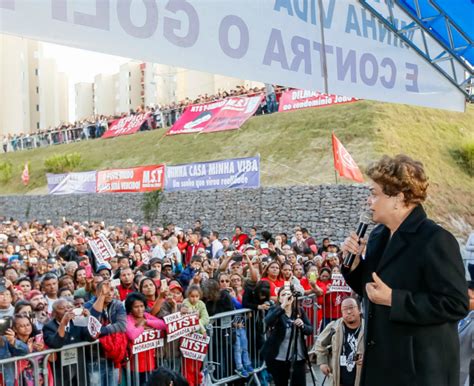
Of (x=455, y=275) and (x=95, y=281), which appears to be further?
(x=95, y=281)

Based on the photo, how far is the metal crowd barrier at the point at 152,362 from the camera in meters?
4.58

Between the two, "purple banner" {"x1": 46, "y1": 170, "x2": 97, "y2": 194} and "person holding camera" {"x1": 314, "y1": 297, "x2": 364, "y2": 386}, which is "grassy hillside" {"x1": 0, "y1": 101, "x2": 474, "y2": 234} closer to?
"purple banner" {"x1": 46, "y1": 170, "x2": 97, "y2": 194}

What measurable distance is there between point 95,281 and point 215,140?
22.9 meters

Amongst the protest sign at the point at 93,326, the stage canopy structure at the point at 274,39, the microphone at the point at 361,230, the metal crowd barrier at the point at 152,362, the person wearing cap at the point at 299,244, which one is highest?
the stage canopy structure at the point at 274,39

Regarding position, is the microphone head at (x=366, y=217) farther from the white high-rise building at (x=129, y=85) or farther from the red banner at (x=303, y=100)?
the white high-rise building at (x=129, y=85)

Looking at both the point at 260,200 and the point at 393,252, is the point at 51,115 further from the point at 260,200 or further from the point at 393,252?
the point at 393,252

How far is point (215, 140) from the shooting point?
29672 mm

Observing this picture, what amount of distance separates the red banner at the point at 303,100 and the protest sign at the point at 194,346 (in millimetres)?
18264

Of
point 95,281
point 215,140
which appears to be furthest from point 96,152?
point 95,281

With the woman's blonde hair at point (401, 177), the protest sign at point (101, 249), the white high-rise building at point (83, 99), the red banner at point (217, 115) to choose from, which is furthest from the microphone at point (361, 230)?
the white high-rise building at point (83, 99)

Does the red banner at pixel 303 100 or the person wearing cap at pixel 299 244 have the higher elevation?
the red banner at pixel 303 100

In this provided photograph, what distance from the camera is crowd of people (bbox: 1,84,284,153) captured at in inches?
1089

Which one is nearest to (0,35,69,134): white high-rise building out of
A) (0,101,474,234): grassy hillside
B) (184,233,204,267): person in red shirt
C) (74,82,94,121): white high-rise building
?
(74,82,94,121): white high-rise building

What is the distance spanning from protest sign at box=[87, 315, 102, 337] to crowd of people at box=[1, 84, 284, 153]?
75.2 feet
